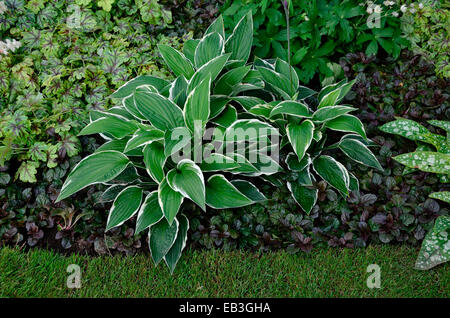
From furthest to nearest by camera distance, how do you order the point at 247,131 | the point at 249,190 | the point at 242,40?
the point at 242,40 < the point at 249,190 < the point at 247,131

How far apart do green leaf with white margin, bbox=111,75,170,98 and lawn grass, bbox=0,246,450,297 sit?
1.07m

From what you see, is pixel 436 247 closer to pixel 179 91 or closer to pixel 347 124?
pixel 347 124

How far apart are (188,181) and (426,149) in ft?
5.28

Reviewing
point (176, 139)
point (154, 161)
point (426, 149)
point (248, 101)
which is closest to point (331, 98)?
point (248, 101)

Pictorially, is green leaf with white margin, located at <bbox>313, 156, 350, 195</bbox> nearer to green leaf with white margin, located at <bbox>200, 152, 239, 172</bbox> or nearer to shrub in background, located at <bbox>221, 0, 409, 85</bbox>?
green leaf with white margin, located at <bbox>200, 152, 239, 172</bbox>

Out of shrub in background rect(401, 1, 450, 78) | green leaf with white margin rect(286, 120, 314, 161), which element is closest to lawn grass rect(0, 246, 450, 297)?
green leaf with white margin rect(286, 120, 314, 161)

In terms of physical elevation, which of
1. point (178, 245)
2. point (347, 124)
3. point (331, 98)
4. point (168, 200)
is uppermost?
point (331, 98)

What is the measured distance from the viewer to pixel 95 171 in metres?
2.40

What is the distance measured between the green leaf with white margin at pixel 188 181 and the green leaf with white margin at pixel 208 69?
0.51 m

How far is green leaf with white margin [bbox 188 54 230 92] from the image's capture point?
2.58m

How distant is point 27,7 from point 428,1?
10.5ft

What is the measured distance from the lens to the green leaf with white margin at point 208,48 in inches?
111
